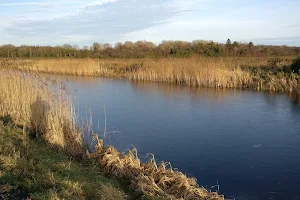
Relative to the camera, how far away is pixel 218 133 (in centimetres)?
691

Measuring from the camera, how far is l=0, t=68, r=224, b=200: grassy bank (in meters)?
3.50

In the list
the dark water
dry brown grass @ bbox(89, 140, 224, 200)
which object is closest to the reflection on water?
the dark water

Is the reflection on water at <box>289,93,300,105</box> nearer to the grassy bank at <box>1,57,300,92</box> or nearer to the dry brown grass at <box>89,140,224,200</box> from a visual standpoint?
the grassy bank at <box>1,57,300,92</box>

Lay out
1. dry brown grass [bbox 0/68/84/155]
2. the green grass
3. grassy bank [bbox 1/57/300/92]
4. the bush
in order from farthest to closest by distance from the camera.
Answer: the bush < grassy bank [bbox 1/57/300/92] < dry brown grass [bbox 0/68/84/155] < the green grass

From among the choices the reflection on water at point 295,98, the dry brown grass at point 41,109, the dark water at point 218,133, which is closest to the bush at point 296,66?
the reflection on water at point 295,98

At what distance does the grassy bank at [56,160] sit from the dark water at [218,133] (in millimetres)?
710

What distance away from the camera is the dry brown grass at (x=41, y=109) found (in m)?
5.54

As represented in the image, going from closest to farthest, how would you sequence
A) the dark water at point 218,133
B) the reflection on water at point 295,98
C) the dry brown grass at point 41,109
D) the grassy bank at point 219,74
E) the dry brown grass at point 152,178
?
1. the dry brown grass at point 152,178
2. the dark water at point 218,133
3. the dry brown grass at point 41,109
4. the reflection on water at point 295,98
5. the grassy bank at point 219,74

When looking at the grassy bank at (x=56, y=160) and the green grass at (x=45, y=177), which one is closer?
the green grass at (x=45, y=177)

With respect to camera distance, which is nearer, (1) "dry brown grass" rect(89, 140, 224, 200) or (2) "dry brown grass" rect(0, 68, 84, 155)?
(1) "dry brown grass" rect(89, 140, 224, 200)

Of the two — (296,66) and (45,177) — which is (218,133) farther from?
(296,66)

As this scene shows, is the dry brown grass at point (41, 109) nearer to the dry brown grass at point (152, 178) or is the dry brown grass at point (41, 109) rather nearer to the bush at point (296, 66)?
the dry brown grass at point (152, 178)

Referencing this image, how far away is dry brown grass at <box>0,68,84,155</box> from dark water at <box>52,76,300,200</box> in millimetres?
950

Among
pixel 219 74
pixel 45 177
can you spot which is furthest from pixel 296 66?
pixel 45 177
